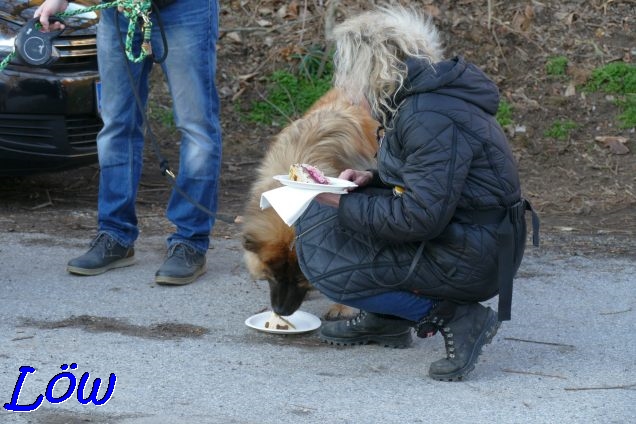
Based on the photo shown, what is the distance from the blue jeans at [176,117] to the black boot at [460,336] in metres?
1.86

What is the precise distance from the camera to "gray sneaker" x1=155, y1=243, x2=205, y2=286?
5516 millimetres

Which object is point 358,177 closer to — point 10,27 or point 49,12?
point 49,12

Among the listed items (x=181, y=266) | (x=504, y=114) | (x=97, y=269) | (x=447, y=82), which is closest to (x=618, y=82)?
(x=504, y=114)

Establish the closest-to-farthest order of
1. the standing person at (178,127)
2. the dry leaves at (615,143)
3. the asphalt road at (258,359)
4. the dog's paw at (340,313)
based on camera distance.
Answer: the asphalt road at (258,359)
the dog's paw at (340,313)
the standing person at (178,127)
the dry leaves at (615,143)

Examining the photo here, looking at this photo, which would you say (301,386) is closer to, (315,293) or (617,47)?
(315,293)

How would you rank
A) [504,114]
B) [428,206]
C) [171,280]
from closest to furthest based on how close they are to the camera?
[428,206]
[171,280]
[504,114]

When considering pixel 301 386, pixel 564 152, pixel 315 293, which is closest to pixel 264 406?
pixel 301 386

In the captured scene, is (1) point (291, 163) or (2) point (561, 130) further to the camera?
(2) point (561, 130)

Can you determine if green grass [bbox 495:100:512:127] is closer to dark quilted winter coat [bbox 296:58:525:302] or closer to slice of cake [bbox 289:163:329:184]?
dark quilted winter coat [bbox 296:58:525:302]

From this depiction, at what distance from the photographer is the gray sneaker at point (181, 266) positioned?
18.1 ft

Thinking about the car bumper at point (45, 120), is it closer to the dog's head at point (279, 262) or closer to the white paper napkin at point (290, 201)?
the dog's head at point (279, 262)

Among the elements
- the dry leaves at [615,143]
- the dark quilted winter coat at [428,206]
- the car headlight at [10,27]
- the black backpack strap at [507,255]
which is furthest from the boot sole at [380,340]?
the dry leaves at [615,143]

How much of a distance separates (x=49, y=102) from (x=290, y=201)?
9.85 ft

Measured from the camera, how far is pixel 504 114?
29.0 feet
